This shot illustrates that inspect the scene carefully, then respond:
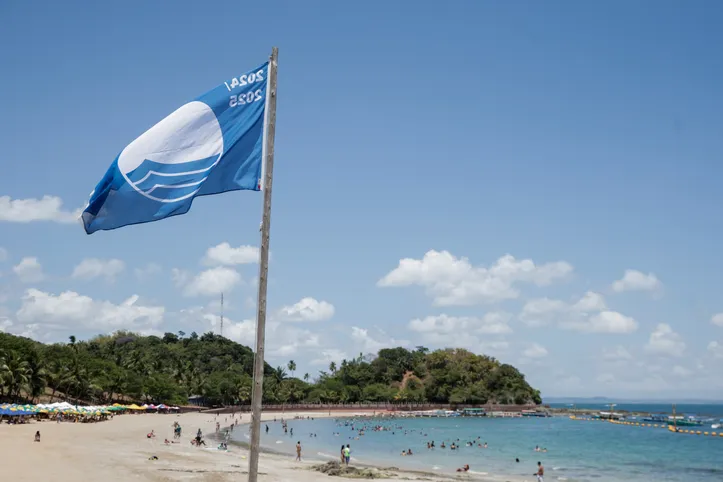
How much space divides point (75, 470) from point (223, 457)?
1605cm

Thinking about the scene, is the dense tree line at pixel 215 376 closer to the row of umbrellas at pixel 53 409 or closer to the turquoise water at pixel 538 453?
the row of umbrellas at pixel 53 409

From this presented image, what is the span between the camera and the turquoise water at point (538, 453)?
5469cm

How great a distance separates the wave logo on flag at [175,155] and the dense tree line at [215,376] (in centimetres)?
7884

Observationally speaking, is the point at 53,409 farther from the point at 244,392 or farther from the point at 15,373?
the point at 244,392

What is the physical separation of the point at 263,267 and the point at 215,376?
429ft

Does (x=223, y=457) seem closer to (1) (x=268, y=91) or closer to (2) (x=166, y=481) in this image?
(2) (x=166, y=481)

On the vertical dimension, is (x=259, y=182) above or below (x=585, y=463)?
above

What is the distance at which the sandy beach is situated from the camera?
33.3 m

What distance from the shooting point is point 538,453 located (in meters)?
70.6

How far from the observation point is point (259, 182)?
34.4 ft

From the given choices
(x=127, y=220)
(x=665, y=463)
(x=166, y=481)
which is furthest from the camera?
(x=665, y=463)

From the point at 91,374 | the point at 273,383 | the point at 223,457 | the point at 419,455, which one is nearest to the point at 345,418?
the point at 273,383

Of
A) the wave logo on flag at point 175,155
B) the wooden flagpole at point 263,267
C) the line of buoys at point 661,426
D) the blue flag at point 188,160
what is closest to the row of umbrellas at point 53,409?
the blue flag at point 188,160

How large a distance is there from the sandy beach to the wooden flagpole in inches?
983
